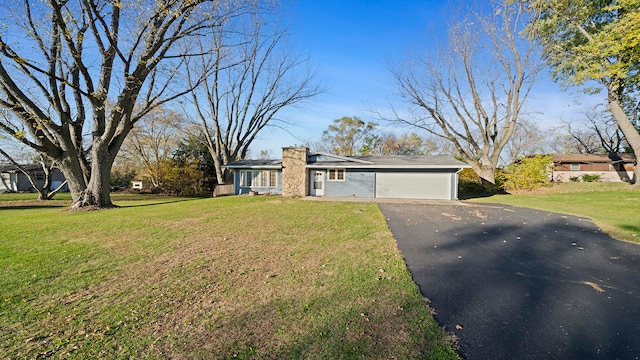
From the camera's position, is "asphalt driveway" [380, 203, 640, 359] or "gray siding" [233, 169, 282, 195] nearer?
"asphalt driveway" [380, 203, 640, 359]

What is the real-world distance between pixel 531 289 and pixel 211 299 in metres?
4.19

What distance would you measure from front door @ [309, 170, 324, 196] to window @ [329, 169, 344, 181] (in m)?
0.62

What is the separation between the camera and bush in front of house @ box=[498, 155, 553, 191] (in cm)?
1773

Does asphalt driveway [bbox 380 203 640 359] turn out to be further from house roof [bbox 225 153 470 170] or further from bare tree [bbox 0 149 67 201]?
bare tree [bbox 0 149 67 201]

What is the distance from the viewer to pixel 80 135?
43.1ft

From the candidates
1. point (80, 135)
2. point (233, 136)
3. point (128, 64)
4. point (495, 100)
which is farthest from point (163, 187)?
point (495, 100)

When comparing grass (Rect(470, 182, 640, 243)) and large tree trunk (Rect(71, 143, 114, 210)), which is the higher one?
large tree trunk (Rect(71, 143, 114, 210))

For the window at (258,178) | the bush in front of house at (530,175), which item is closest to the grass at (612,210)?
the bush in front of house at (530,175)

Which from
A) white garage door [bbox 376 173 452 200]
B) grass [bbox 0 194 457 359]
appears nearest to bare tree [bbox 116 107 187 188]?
white garage door [bbox 376 173 452 200]

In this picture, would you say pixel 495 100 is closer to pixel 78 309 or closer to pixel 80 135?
pixel 78 309

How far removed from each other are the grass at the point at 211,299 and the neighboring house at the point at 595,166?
1436 inches

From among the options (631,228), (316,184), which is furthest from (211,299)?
(316,184)

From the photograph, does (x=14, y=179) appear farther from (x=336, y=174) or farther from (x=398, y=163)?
(x=398, y=163)

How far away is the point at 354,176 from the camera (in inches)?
678
